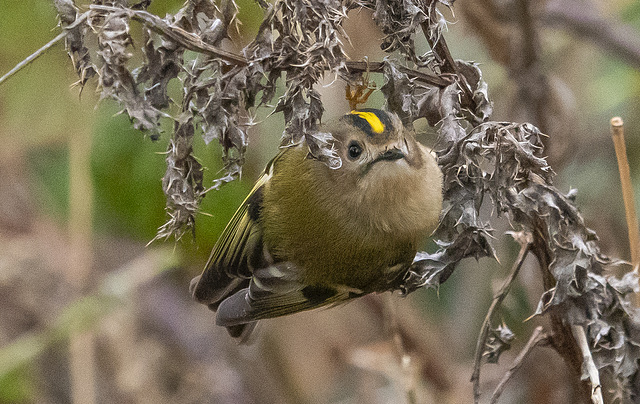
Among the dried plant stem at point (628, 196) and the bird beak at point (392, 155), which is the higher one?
the bird beak at point (392, 155)

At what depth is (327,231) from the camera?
1804 millimetres

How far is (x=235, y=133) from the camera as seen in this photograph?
1270 millimetres

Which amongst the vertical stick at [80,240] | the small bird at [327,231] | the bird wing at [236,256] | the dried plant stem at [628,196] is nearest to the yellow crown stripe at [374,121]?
the small bird at [327,231]

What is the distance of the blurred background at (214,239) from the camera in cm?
226

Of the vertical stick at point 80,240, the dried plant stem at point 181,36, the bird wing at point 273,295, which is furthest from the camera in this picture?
the vertical stick at point 80,240

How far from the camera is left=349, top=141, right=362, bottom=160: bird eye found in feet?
5.37

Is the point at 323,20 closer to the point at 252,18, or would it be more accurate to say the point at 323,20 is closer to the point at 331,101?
the point at 252,18

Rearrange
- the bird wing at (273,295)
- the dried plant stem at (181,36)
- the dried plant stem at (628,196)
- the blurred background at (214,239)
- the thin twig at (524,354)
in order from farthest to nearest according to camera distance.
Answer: the blurred background at (214,239) < the bird wing at (273,295) < the dried plant stem at (628,196) < the thin twig at (524,354) < the dried plant stem at (181,36)

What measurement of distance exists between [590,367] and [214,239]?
54.4 inches

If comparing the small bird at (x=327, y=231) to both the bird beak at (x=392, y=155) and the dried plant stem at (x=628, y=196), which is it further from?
the dried plant stem at (x=628, y=196)

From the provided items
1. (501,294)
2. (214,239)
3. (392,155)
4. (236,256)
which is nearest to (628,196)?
(501,294)

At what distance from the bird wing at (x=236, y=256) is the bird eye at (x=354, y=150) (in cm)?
31

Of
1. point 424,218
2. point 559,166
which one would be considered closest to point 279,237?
point 424,218

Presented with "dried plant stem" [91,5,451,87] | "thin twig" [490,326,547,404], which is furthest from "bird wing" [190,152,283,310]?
"thin twig" [490,326,547,404]
